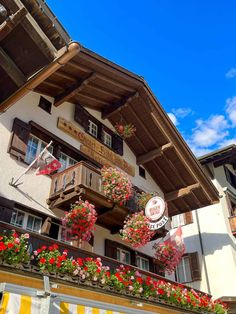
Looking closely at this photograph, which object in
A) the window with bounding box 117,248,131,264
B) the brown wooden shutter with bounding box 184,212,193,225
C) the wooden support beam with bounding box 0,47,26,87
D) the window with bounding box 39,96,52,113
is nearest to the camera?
the wooden support beam with bounding box 0,47,26,87

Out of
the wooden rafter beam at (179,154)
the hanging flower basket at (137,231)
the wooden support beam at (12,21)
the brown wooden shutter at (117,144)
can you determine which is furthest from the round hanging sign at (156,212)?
the wooden support beam at (12,21)

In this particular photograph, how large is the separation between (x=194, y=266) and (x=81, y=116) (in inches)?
442

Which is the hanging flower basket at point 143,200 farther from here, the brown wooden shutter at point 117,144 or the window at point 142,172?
the window at point 142,172

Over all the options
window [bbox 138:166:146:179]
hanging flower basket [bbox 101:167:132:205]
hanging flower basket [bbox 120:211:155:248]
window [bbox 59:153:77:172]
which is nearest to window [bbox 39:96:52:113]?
window [bbox 59:153:77:172]

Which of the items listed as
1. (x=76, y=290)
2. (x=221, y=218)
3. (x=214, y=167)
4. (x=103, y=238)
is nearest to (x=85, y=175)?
(x=103, y=238)

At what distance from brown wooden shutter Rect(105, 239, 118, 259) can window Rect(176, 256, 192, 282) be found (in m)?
8.48

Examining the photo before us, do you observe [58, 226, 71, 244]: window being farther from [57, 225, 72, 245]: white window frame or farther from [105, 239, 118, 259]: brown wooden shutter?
[105, 239, 118, 259]: brown wooden shutter

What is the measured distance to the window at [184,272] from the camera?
19844 millimetres

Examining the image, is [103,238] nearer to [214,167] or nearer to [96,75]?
[96,75]

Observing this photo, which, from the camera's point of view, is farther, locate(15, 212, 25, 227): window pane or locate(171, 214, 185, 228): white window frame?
locate(171, 214, 185, 228): white window frame

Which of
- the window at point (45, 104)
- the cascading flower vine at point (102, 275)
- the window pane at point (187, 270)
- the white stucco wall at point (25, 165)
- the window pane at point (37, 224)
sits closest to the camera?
the cascading flower vine at point (102, 275)

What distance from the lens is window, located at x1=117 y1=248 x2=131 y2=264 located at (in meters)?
13.2

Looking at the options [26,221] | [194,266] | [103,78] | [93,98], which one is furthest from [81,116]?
[194,266]

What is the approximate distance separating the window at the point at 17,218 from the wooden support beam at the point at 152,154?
7689mm
